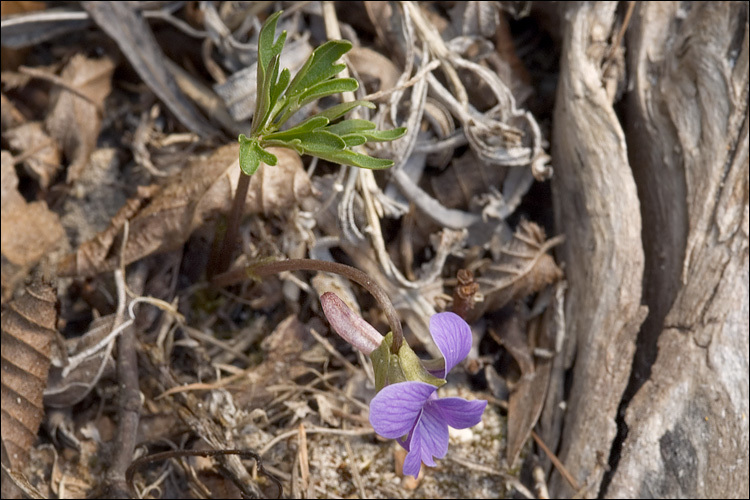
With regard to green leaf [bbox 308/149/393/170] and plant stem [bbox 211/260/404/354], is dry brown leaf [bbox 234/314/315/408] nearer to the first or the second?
plant stem [bbox 211/260/404/354]

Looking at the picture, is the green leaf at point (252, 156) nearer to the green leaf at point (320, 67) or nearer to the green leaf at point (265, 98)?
the green leaf at point (265, 98)

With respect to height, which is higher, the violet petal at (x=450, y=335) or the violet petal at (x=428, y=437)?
the violet petal at (x=450, y=335)

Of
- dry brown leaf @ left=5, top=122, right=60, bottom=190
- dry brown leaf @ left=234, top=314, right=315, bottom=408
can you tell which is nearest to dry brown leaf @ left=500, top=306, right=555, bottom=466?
dry brown leaf @ left=234, top=314, right=315, bottom=408

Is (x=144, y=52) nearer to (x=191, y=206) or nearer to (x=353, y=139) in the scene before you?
(x=191, y=206)

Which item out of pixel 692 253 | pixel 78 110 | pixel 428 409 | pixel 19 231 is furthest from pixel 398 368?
pixel 78 110

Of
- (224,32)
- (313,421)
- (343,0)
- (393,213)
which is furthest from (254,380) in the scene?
(343,0)

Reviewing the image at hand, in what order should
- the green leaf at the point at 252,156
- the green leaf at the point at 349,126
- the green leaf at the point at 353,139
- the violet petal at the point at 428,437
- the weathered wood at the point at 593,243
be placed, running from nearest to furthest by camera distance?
the violet petal at the point at 428,437, the green leaf at the point at 252,156, the green leaf at the point at 353,139, the green leaf at the point at 349,126, the weathered wood at the point at 593,243

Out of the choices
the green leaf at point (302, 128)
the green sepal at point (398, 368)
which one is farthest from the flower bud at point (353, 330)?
the green leaf at point (302, 128)
